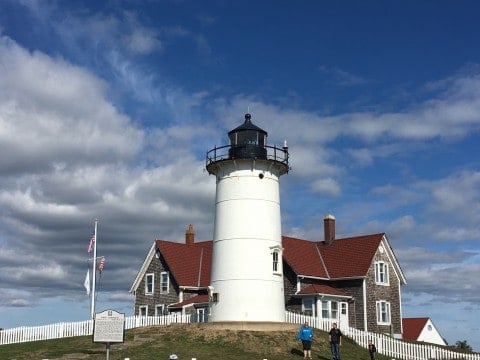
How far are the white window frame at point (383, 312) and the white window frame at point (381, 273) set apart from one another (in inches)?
50.4

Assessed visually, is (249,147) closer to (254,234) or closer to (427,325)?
(254,234)

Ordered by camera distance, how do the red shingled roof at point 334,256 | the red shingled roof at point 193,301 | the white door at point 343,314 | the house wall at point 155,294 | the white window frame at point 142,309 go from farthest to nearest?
the white window frame at point 142,309 → the house wall at point 155,294 → the red shingled roof at point 334,256 → the red shingled roof at point 193,301 → the white door at point 343,314

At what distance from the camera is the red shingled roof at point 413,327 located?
5103cm

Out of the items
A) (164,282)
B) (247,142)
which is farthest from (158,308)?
(247,142)

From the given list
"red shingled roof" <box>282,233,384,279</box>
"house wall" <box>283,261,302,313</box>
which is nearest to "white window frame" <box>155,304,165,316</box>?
"house wall" <box>283,261,302,313</box>

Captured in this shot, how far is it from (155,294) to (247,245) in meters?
14.5

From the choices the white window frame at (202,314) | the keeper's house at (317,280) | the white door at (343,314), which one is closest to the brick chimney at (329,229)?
the keeper's house at (317,280)

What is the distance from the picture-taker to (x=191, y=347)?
1110 inches

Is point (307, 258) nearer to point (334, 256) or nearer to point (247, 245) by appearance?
point (334, 256)

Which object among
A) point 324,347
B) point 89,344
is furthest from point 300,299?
point 89,344

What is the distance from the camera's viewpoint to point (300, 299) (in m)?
40.0

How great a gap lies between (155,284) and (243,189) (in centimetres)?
1482

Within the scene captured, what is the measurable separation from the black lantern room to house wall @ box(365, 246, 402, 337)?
1271 centimetres

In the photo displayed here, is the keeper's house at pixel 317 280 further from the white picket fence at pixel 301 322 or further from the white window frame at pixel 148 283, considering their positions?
the white picket fence at pixel 301 322
